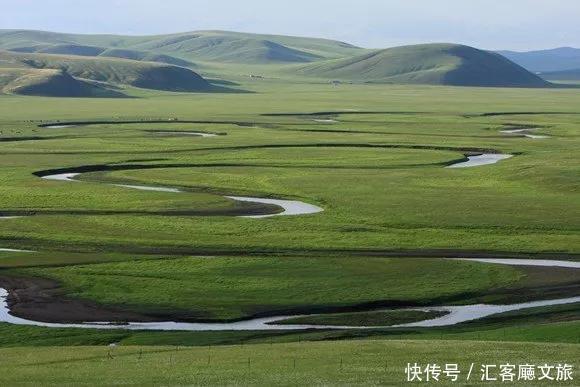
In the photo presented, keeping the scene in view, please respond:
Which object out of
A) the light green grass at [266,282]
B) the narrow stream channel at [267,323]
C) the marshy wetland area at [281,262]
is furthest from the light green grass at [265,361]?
the light green grass at [266,282]

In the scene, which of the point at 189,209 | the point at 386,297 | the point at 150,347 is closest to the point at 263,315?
the point at 386,297

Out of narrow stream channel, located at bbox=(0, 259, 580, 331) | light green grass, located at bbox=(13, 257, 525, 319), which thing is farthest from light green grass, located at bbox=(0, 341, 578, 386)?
light green grass, located at bbox=(13, 257, 525, 319)

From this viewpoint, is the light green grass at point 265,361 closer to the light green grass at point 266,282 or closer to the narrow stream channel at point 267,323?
the narrow stream channel at point 267,323

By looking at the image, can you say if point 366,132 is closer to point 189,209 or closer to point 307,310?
point 189,209

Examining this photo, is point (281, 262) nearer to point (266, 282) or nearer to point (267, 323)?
point (266, 282)

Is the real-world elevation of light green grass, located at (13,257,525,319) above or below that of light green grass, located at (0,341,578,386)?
below

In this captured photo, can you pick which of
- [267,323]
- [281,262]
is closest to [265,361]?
[267,323]

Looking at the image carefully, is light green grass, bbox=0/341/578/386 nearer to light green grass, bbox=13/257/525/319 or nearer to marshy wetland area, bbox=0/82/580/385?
marshy wetland area, bbox=0/82/580/385

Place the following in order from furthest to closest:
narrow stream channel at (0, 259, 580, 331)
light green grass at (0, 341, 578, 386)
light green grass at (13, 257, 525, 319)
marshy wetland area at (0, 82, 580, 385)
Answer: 1. light green grass at (13, 257, 525, 319)
2. narrow stream channel at (0, 259, 580, 331)
3. marshy wetland area at (0, 82, 580, 385)
4. light green grass at (0, 341, 578, 386)
